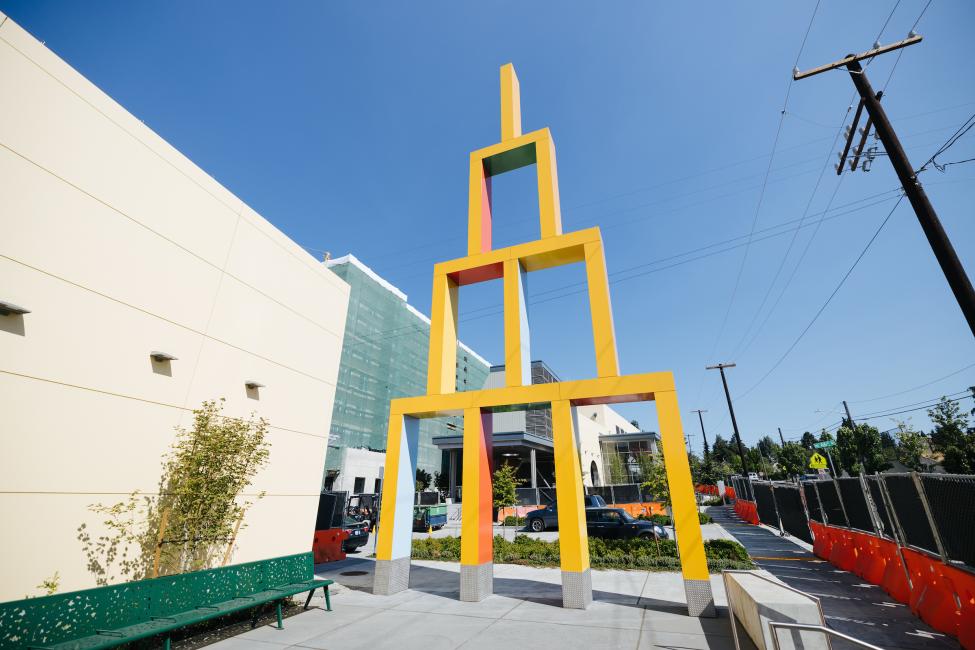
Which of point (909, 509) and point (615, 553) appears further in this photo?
point (615, 553)

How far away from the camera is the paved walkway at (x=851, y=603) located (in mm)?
5648

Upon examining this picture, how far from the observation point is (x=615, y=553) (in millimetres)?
12250

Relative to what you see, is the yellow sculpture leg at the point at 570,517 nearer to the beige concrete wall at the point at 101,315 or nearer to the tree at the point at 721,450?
the beige concrete wall at the point at 101,315

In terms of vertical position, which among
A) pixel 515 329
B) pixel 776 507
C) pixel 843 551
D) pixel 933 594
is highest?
pixel 515 329

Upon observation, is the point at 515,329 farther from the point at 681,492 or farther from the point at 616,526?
the point at 616,526

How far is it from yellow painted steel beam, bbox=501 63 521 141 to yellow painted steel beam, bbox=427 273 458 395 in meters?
5.04

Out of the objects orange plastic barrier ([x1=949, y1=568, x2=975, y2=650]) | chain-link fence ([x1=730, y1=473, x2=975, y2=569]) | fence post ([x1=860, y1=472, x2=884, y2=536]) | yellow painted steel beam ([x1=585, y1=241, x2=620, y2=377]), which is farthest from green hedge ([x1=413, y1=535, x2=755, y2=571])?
yellow painted steel beam ([x1=585, y1=241, x2=620, y2=377])

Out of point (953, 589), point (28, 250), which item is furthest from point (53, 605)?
point (953, 589)

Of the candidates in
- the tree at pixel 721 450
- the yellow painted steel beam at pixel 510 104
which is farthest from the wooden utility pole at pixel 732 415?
the tree at pixel 721 450

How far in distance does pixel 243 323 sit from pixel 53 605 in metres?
5.35

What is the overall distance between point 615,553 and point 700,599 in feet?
19.5

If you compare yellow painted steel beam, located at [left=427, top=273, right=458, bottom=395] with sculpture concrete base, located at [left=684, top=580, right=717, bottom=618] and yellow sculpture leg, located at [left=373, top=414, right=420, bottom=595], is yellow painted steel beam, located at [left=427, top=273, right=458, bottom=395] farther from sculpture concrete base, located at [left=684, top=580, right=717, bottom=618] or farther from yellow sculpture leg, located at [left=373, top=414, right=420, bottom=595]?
sculpture concrete base, located at [left=684, top=580, right=717, bottom=618]

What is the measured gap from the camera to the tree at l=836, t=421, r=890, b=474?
4709 centimetres

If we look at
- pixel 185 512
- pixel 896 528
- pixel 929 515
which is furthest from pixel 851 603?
pixel 185 512
